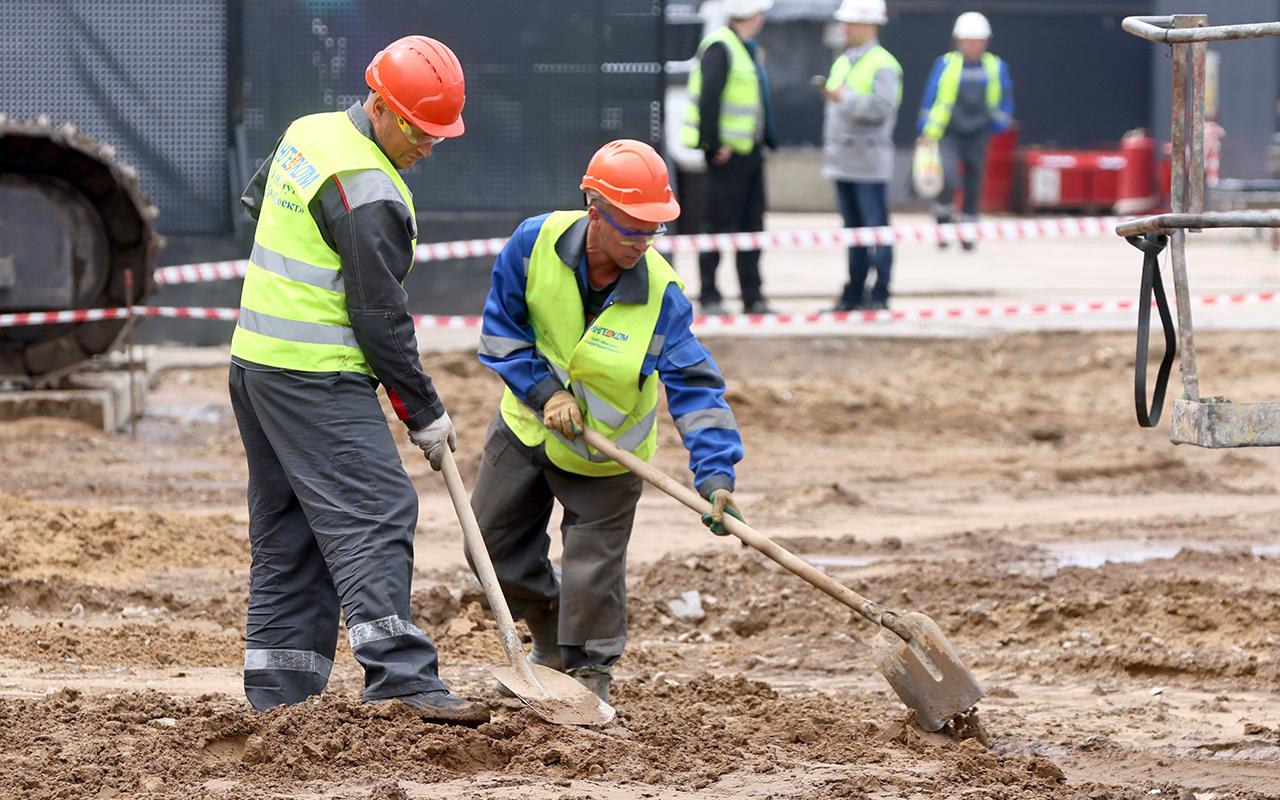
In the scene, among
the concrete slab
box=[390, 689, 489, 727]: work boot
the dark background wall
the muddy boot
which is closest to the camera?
box=[390, 689, 489, 727]: work boot

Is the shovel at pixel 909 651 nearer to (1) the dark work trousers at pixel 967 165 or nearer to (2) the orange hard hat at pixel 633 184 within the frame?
(2) the orange hard hat at pixel 633 184

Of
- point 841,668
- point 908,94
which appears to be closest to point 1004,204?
point 908,94

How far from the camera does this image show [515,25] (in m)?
13.3

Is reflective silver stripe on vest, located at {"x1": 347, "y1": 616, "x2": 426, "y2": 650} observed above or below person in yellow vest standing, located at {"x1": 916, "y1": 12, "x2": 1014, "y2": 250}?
below

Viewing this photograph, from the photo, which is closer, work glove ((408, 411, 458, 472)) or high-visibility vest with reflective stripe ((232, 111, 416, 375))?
high-visibility vest with reflective stripe ((232, 111, 416, 375))

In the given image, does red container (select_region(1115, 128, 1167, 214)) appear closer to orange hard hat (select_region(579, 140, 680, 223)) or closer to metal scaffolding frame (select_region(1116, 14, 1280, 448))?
metal scaffolding frame (select_region(1116, 14, 1280, 448))

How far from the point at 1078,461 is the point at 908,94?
15.1 metres

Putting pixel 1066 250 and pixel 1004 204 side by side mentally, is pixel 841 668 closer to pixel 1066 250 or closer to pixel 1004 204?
pixel 1066 250

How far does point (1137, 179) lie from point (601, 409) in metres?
18.5

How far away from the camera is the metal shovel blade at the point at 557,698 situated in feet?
16.9

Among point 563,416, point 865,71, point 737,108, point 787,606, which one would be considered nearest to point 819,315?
point 737,108

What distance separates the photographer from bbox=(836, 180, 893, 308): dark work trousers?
531 inches

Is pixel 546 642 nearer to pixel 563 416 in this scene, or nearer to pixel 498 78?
pixel 563 416

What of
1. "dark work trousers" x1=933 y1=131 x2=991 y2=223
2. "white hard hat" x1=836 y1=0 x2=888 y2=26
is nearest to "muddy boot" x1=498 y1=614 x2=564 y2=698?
"white hard hat" x1=836 y1=0 x2=888 y2=26
